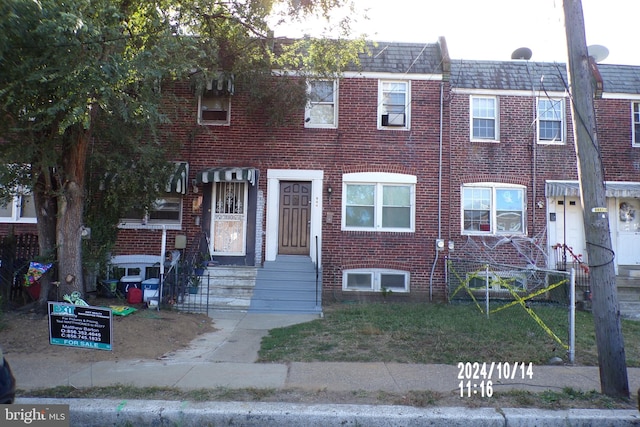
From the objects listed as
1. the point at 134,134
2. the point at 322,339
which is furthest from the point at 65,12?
the point at 322,339

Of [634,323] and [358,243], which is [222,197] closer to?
[358,243]

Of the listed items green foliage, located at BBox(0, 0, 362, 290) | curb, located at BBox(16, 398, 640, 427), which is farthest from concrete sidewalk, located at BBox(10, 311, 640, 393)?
green foliage, located at BBox(0, 0, 362, 290)

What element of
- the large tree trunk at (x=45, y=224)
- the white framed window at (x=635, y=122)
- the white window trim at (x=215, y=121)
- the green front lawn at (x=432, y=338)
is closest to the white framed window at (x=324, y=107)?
the white window trim at (x=215, y=121)

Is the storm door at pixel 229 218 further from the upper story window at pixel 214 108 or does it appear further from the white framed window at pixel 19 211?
the white framed window at pixel 19 211

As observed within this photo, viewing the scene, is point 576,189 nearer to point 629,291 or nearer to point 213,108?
point 629,291

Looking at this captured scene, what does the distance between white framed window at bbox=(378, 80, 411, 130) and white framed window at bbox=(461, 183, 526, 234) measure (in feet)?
8.53

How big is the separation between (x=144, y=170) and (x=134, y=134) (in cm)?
80

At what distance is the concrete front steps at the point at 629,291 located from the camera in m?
10.7

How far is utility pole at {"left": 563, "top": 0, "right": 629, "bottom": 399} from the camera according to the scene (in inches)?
196

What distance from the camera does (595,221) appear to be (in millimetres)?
5137

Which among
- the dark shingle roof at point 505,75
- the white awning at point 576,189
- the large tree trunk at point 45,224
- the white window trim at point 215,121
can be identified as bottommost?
the large tree trunk at point 45,224

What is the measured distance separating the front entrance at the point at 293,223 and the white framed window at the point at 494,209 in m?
4.41

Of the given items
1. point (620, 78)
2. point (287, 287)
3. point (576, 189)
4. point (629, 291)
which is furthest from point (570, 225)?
point (287, 287)

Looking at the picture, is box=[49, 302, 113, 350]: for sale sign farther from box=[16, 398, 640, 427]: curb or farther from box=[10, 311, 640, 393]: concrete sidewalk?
box=[16, 398, 640, 427]: curb
